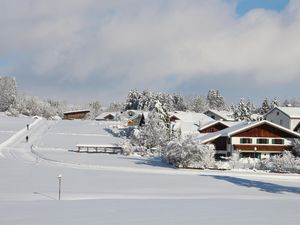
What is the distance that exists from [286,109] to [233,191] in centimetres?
5472

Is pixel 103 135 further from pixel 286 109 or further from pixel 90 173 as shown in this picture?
pixel 90 173

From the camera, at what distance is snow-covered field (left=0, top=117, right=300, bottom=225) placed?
1498 cm

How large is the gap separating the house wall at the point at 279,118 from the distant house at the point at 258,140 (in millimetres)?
18949

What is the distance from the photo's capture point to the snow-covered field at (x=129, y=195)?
1498 centimetres

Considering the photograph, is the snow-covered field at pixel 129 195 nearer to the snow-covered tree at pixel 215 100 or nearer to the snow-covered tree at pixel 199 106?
the snow-covered tree at pixel 199 106

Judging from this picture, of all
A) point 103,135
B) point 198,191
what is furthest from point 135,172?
point 103,135

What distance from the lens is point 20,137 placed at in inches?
2643

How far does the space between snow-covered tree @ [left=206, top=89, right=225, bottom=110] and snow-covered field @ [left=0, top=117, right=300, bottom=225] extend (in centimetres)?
13768

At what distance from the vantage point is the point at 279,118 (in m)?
80.0

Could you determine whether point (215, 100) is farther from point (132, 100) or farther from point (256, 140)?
point (256, 140)

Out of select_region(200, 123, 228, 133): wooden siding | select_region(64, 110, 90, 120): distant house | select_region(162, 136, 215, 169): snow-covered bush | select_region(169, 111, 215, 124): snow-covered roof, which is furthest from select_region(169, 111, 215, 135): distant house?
select_region(64, 110, 90, 120): distant house

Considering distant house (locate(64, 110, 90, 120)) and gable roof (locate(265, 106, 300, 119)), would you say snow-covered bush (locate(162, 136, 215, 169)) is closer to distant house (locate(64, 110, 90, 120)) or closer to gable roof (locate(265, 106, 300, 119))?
gable roof (locate(265, 106, 300, 119))

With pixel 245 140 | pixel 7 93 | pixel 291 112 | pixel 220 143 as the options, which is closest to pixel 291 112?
pixel 291 112

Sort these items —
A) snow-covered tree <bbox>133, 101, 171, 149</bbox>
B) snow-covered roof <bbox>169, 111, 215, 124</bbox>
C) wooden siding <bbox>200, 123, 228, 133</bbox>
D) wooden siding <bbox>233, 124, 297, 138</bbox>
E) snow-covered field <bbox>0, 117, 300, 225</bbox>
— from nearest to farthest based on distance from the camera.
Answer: snow-covered field <bbox>0, 117, 300, 225</bbox>, wooden siding <bbox>233, 124, 297, 138</bbox>, snow-covered tree <bbox>133, 101, 171, 149</bbox>, wooden siding <bbox>200, 123, 228, 133</bbox>, snow-covered roof <bbox>169, 111, 215, 124</bbox>
